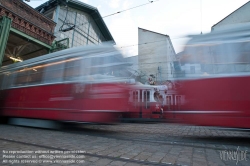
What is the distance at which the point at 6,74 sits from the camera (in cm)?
729

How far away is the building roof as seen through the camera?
14.1 metres

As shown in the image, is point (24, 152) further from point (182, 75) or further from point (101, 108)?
point (182, 75)

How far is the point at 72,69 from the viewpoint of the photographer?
5.05 metres

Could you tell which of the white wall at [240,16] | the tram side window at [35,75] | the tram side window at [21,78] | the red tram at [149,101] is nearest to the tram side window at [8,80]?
the tram side window at [21,78]

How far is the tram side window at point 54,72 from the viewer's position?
5285mm

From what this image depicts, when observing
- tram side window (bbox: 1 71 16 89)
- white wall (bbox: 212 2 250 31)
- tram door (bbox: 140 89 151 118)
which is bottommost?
tram door (bbox: 140 89 151 118)

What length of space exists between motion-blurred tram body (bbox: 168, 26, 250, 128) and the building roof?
14.7 meters

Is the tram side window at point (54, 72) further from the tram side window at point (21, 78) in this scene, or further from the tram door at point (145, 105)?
the tram door at point (145, 105)

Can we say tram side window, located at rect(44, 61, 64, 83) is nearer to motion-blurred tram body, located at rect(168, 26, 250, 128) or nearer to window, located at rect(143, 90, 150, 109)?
motion-blurred tram body, located at rect(168, 26, 250, 128)

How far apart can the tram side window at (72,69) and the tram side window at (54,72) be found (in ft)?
0.83

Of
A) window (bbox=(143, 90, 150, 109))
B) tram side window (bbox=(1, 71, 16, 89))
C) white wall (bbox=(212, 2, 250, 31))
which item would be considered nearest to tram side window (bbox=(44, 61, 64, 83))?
tram side window (bbox=(1, 71, 16, 89))

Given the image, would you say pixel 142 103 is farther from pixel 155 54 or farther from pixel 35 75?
pixel 155 54

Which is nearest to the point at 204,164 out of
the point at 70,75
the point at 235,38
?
the point at 235,38

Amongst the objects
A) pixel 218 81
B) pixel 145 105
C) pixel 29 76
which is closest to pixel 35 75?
pixel 29 76
